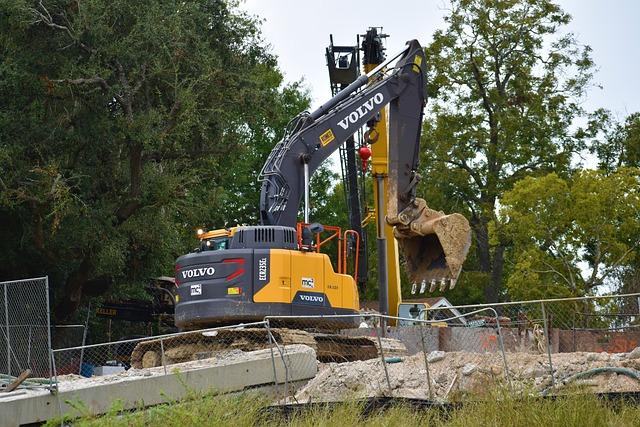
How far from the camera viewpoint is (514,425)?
11.4m

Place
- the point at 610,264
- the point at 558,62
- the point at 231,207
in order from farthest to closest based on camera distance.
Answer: the point at 231,207 → the point at 558,62 → the point at 610,264

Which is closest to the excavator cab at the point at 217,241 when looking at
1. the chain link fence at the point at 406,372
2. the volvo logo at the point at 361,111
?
the chain link fence at the point at 406,372

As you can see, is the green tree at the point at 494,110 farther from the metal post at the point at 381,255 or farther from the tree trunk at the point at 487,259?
the metal post at the point at 381,255

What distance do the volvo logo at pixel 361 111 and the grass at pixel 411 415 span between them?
976 cm

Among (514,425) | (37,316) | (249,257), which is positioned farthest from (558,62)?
(514,425)

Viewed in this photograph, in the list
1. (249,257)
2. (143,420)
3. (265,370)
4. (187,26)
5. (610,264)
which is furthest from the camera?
(610,264)

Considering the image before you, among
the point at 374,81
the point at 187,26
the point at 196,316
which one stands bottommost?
the point at 196,316

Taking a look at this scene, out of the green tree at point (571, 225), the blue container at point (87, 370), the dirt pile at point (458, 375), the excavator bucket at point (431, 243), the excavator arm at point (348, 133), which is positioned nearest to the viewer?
the dirt pile at point (458, 375)

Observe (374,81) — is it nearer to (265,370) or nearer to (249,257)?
(249,257)

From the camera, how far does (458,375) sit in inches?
607

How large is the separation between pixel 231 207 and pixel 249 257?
38.1m

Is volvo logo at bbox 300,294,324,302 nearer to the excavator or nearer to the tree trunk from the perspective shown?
the excavator

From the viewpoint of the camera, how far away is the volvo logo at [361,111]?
2196 centimetres

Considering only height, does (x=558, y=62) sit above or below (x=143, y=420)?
above
